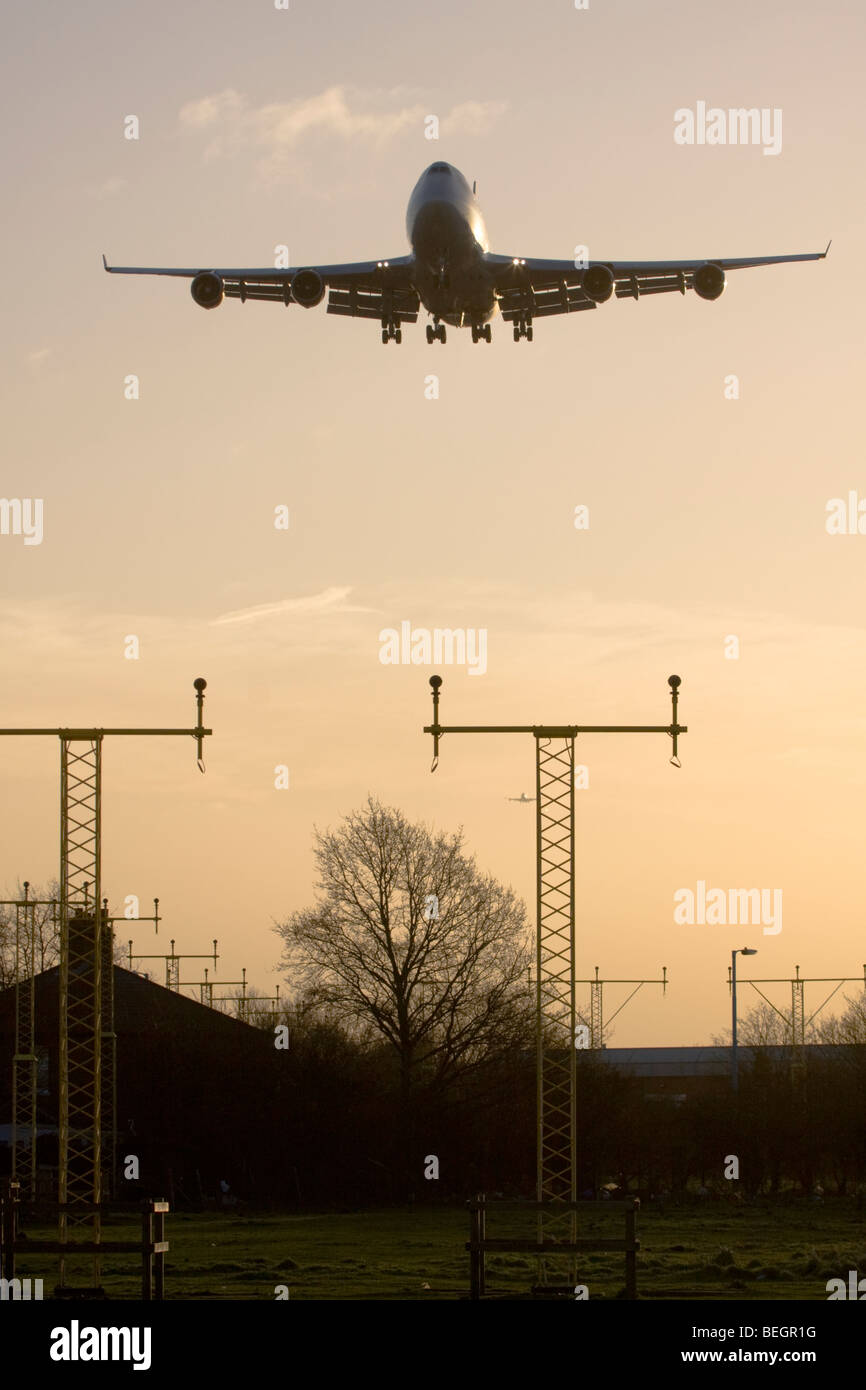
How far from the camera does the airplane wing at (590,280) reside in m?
42.6

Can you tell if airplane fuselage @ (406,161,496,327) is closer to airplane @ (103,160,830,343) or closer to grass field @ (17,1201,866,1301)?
airplane @ (103,160,830,343)

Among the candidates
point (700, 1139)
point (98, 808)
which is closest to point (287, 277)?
point (98, 808)

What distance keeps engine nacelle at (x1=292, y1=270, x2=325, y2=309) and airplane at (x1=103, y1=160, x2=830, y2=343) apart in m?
0.02

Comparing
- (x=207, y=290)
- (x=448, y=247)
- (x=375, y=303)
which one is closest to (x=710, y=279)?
(x=448, y=247)

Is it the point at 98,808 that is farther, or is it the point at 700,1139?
the point at 700,1139

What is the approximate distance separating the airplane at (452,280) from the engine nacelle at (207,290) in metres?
0.02

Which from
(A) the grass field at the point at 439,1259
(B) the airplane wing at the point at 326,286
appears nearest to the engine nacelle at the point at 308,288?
Answer: (B) the airplane wing at the point at 326,286

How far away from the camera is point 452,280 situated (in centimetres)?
4216

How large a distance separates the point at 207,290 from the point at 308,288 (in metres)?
2.37

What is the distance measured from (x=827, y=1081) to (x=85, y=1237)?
34.2 m

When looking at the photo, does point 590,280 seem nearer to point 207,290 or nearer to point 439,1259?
point 207,290

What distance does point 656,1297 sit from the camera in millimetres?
23875

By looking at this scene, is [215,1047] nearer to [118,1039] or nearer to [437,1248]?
[118,1039]
